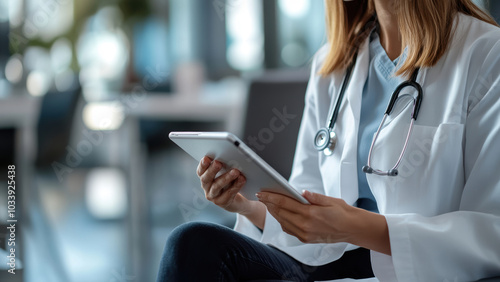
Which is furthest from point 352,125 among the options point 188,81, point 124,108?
point 188,81

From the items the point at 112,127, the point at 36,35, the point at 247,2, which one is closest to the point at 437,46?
the point at 112,127

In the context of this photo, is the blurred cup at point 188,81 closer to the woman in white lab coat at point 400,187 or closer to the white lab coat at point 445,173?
the woman in white lab coat at point 400,187

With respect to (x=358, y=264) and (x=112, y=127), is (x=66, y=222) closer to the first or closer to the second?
(x=112, y=127)

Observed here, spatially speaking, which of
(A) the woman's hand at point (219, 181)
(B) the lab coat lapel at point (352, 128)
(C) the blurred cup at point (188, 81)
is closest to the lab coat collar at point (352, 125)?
(B) the lab coat lapel at point (352, 128)

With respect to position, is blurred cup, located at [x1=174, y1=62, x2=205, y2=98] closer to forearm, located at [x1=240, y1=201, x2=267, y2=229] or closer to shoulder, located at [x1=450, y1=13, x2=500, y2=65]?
forearm, located at [x1=240, y1=201, x2=267, y2=229]

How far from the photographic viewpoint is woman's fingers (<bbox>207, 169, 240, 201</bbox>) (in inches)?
37.3

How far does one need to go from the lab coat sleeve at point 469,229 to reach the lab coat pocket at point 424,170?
0.03 metres

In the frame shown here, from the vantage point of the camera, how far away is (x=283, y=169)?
1570 mm

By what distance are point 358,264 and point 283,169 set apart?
0.52 meters

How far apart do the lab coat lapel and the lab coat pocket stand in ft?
0.29

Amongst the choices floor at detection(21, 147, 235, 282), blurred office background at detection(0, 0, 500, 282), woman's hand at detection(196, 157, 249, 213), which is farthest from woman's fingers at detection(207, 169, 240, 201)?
floor at detection(21, 147, 235, 282)

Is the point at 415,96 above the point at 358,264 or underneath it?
above

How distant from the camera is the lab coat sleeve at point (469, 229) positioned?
85cm

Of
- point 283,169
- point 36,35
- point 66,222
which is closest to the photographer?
point 283,169
